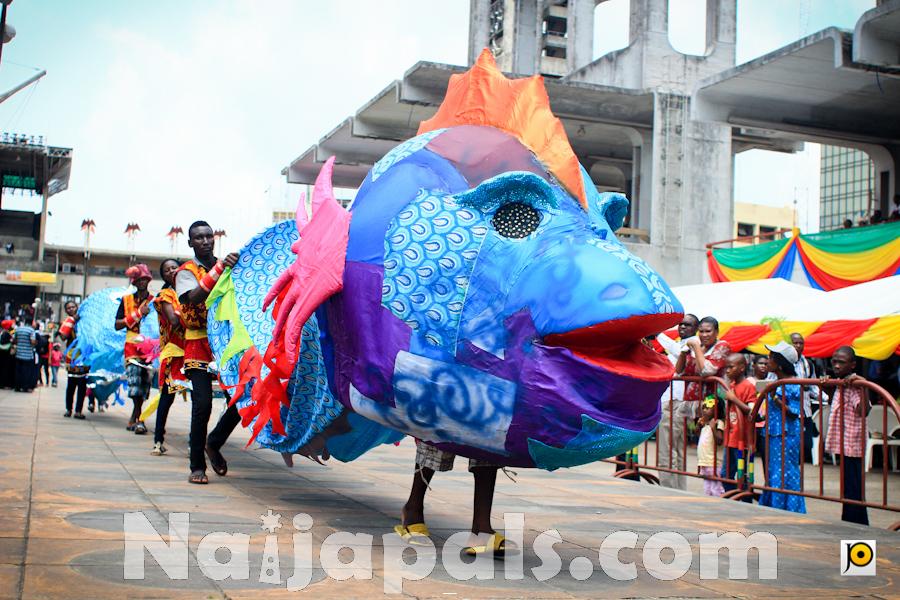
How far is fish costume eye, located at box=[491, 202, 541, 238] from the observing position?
439 cm

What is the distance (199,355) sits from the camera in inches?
294

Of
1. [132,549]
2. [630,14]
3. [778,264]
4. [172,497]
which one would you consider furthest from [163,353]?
[630,14]

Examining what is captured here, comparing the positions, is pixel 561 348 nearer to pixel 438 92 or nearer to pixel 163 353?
pixel 163 353

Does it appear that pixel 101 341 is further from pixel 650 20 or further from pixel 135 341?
pixel 650 20

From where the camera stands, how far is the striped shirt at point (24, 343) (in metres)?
19.5

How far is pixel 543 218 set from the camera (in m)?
4.38

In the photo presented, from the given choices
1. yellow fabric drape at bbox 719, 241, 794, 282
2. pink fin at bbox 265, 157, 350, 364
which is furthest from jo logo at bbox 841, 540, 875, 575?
yellow fabric drape at bbox 719, 241, 794, 282

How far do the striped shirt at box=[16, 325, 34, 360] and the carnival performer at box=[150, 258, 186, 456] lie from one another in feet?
39.8

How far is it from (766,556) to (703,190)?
1928 cm

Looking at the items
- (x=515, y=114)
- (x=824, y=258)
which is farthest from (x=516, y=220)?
(x=824, y=258)

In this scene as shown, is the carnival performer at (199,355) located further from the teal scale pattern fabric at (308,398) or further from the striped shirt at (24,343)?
the striped shirt at (24,343)

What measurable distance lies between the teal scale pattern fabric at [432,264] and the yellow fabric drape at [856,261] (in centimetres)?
1211

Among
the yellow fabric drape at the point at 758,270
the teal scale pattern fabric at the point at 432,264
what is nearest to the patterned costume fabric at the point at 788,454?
the teal scale pattern fabric at the point at 432,264

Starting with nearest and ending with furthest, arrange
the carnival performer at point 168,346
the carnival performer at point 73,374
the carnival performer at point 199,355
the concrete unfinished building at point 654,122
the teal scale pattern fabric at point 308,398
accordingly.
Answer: the teal scale pattern fabric at point 308,398 < the carnival performer at point 199,355 < the carnival performer at point 168,346 < the carnival performer at point 73,374 < the concrete unfinished building at point 654,122
